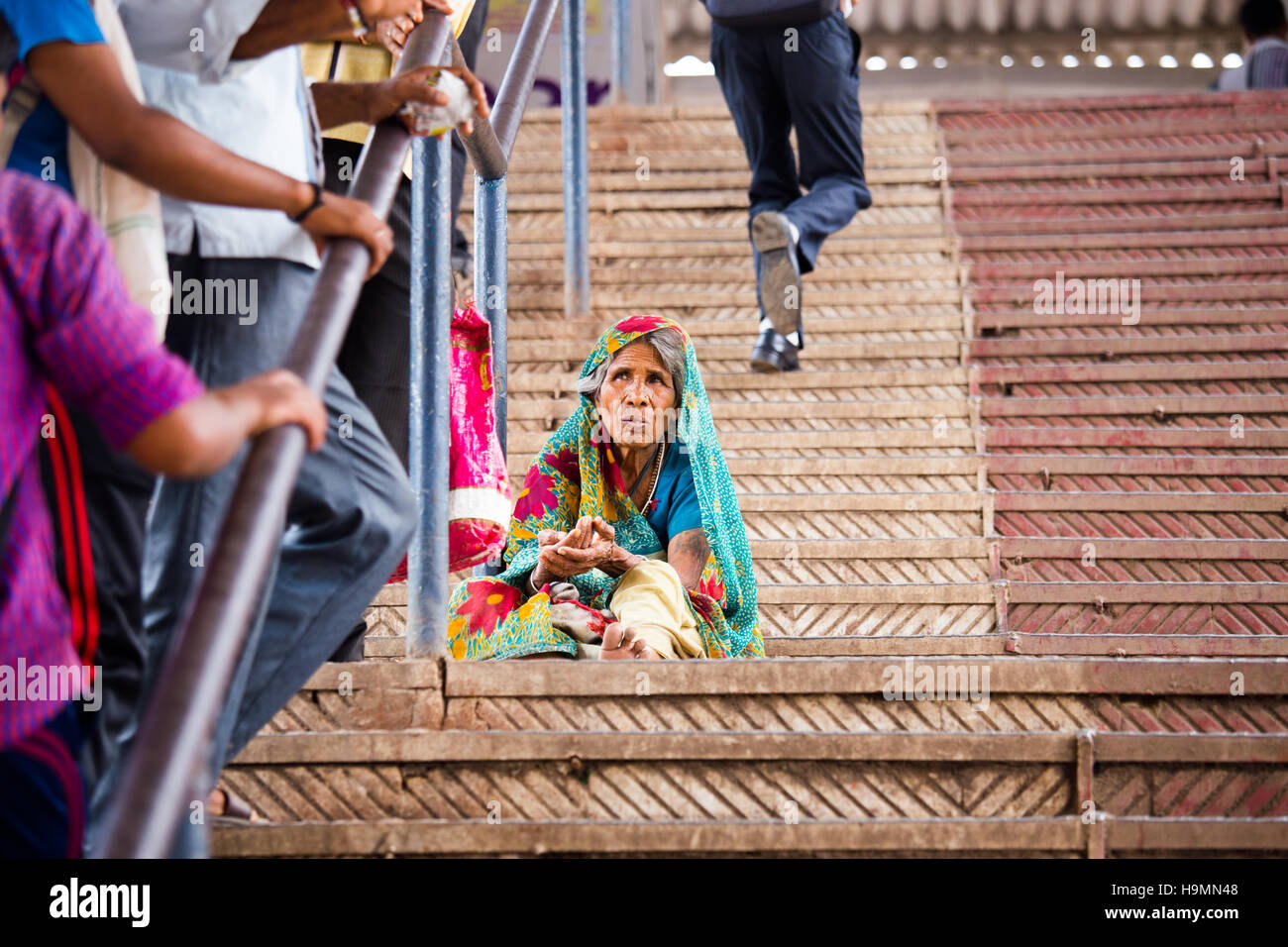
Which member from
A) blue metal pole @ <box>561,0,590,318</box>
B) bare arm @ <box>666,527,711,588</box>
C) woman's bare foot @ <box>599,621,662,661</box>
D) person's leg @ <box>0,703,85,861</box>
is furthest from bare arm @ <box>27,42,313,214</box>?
blue metal pole @ <box>561,0,590,318</box>

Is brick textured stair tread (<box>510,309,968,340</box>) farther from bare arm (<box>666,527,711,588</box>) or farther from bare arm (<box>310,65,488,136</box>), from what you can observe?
bare arm (<box>310,65,488,136</box>)

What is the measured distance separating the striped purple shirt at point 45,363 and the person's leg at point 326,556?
1.26 ft

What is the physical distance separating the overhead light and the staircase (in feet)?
11.8

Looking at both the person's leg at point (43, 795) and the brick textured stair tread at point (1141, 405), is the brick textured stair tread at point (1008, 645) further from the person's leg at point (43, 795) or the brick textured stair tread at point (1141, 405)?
the person's leg at point (43, 795)

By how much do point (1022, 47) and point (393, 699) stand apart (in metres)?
8.72

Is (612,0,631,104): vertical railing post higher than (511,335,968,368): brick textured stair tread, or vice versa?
(612,0,631,104): vertical railing post

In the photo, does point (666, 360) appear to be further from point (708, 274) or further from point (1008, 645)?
point (708, 274)

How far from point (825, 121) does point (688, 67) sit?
Answer: 5.42 metres

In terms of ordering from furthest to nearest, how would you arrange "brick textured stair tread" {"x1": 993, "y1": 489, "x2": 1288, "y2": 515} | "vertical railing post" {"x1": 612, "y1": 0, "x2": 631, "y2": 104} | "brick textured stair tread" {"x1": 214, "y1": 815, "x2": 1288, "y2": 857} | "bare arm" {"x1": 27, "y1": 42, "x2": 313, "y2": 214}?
"vertical railing post" {"x1": 612, "y1": 0, "x2": 631, "y2": 104}
"brick textured stair tread" {"x1": 993, "y1": 489, "x2": 1288, "y2": 515}
"brick textured stair tread" {"x1": 214, "y1": 815, "x2": 1288, "y2": 857}
"bare arm" {"x1": 27, "y1": 42, "x2": 313, "y2": 214}

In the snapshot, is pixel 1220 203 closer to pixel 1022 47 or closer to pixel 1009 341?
pixel 1009 341

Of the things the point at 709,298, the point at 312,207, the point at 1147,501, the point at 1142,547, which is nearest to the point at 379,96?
the point at 312,207

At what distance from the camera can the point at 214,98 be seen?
5.70ft

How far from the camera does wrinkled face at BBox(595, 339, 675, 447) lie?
328cm

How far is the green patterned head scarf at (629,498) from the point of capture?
3137 mm
